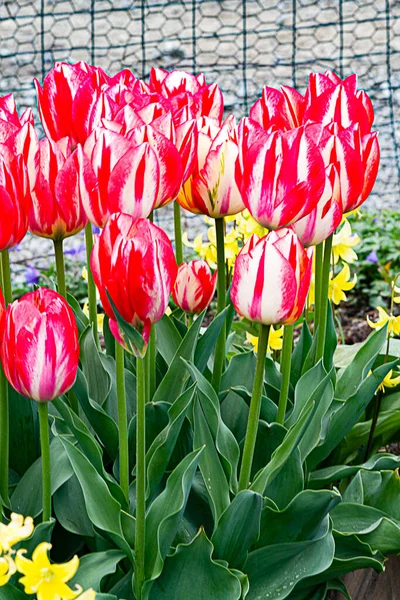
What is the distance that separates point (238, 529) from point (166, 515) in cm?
8

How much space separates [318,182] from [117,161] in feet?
0.68

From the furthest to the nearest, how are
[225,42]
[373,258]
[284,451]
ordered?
[225,42]
[373,258]
[284,451]

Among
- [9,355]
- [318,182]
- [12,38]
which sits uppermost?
[12,38]

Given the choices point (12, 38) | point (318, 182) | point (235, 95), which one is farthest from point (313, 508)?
point (12, 38)

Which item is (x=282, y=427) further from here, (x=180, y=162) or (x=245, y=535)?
(x=180, y=162)

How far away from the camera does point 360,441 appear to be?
1352 mm

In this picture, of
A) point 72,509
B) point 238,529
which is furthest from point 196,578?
point 72,509

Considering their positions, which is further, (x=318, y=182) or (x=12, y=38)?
(x=12, y=38)

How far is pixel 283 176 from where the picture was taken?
0.86 meters

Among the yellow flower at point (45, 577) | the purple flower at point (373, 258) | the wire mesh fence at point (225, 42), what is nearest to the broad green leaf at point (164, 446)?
the yellow flower at point (45, 577)

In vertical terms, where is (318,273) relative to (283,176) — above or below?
below

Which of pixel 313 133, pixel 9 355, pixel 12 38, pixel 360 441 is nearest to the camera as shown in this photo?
pixel 9 355

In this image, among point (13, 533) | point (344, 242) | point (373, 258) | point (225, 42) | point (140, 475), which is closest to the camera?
point (13, 533)

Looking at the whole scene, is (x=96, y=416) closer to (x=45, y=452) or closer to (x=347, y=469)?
(x=45, y=452)
